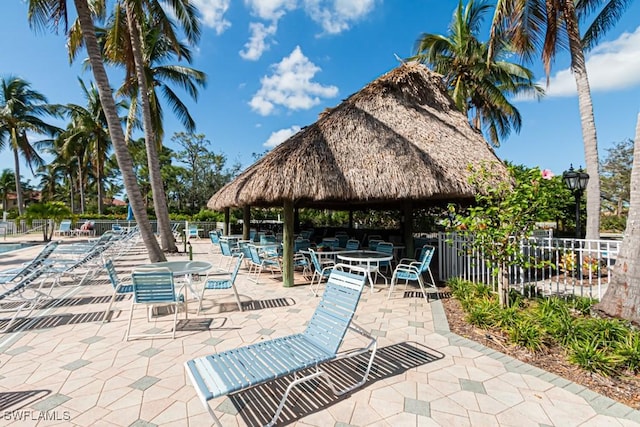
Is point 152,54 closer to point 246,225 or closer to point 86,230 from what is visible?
point 246,225

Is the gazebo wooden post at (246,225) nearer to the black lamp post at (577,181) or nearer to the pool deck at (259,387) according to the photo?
the pool deck at (259,387)

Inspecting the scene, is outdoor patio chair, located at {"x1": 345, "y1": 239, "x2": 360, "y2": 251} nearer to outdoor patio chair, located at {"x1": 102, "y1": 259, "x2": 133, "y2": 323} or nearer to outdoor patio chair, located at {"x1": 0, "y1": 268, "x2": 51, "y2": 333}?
outdoor patio chair, located at {"x1": 102, "y1": 259, "x2": 133, "y2": 323}

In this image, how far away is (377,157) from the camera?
7418 millimetres

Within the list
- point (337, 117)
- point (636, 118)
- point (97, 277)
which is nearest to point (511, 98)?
point (337, 117)

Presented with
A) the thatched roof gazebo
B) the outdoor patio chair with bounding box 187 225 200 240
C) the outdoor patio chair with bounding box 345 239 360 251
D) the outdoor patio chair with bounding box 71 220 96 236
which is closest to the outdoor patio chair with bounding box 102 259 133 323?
the thatched roof gazebo

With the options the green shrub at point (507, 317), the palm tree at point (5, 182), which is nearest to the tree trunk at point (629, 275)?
the green shrub at point (507, 317)

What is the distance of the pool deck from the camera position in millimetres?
2361

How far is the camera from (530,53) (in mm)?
9680

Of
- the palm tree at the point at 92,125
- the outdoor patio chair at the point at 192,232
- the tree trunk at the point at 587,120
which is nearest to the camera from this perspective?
the tree trunk at the point at 587,120

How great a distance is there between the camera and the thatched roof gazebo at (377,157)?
269 inches

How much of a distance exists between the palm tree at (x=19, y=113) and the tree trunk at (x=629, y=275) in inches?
1187

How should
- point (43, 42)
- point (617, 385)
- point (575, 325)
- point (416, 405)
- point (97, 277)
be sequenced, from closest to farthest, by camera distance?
point (416, 405), point (617, 385), point (575, 325), point (97, 277), point (43, 42)

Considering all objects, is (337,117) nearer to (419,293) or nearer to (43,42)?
(419,293)

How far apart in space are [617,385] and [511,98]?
66.5 ft
